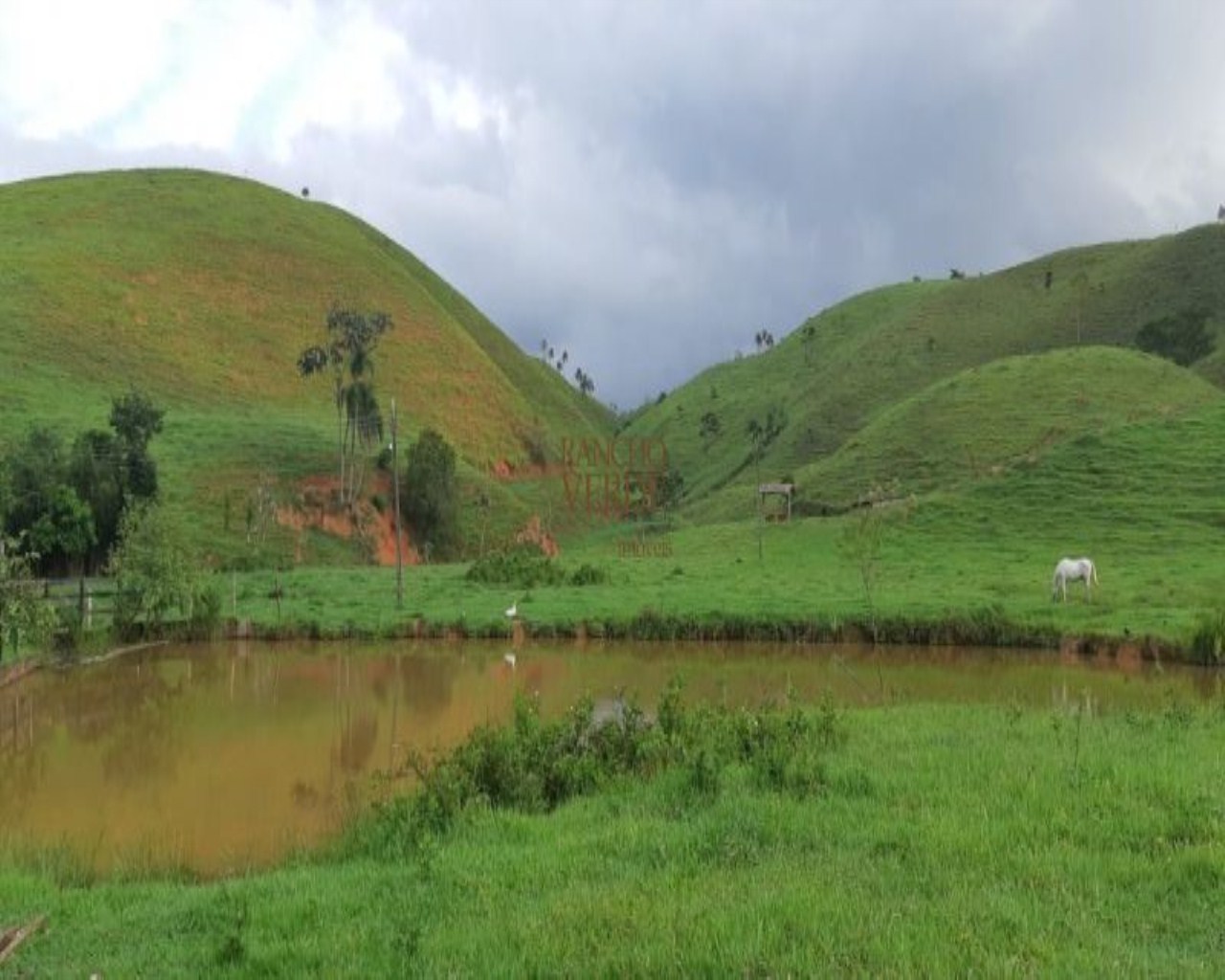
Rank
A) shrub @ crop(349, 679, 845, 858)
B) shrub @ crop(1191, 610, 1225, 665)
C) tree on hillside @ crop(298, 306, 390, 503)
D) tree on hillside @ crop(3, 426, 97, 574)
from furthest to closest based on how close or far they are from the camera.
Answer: tree on hillside @ crop(298, 306, 390, 503) → tree on hillside @ crop(3, 426, 97, 574) → shrub @ crop(1191, 610, 1225, 665) → shrub @ crop(349, 679, 845, 858)

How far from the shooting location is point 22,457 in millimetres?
50125

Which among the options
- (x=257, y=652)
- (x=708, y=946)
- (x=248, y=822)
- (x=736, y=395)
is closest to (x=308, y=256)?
(x=736, y=395)

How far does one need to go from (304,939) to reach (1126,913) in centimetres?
573

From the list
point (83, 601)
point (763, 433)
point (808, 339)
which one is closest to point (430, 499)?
point (83, 601)

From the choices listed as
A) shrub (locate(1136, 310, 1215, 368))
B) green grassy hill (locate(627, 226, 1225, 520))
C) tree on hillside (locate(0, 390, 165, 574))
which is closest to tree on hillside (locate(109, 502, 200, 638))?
tree on hillside (locate(0, 390, 165, 574))

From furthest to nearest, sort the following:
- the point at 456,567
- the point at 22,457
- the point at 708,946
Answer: the point at 456,567
the point at 22,457
the point at 708,946

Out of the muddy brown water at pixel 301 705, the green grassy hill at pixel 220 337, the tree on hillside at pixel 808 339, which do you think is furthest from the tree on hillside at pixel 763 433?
the muddy brown water at pixel 301 705

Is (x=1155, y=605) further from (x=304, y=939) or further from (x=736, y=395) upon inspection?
(x=736, y=395)

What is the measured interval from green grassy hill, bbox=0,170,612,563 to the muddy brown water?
33.4 m

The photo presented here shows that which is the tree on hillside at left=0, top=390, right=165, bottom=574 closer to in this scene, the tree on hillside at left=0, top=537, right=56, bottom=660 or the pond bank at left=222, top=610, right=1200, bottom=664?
the pond bank at left=222, top=610, right=1200, bottom=664

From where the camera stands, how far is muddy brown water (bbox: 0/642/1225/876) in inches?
582

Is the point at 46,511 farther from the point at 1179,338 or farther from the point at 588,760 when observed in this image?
the point at 1179,338

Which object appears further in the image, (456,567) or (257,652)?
(456,567)

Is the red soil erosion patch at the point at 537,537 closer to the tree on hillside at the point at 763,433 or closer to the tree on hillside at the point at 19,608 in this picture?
the tree on hillside at the point at 763,433
